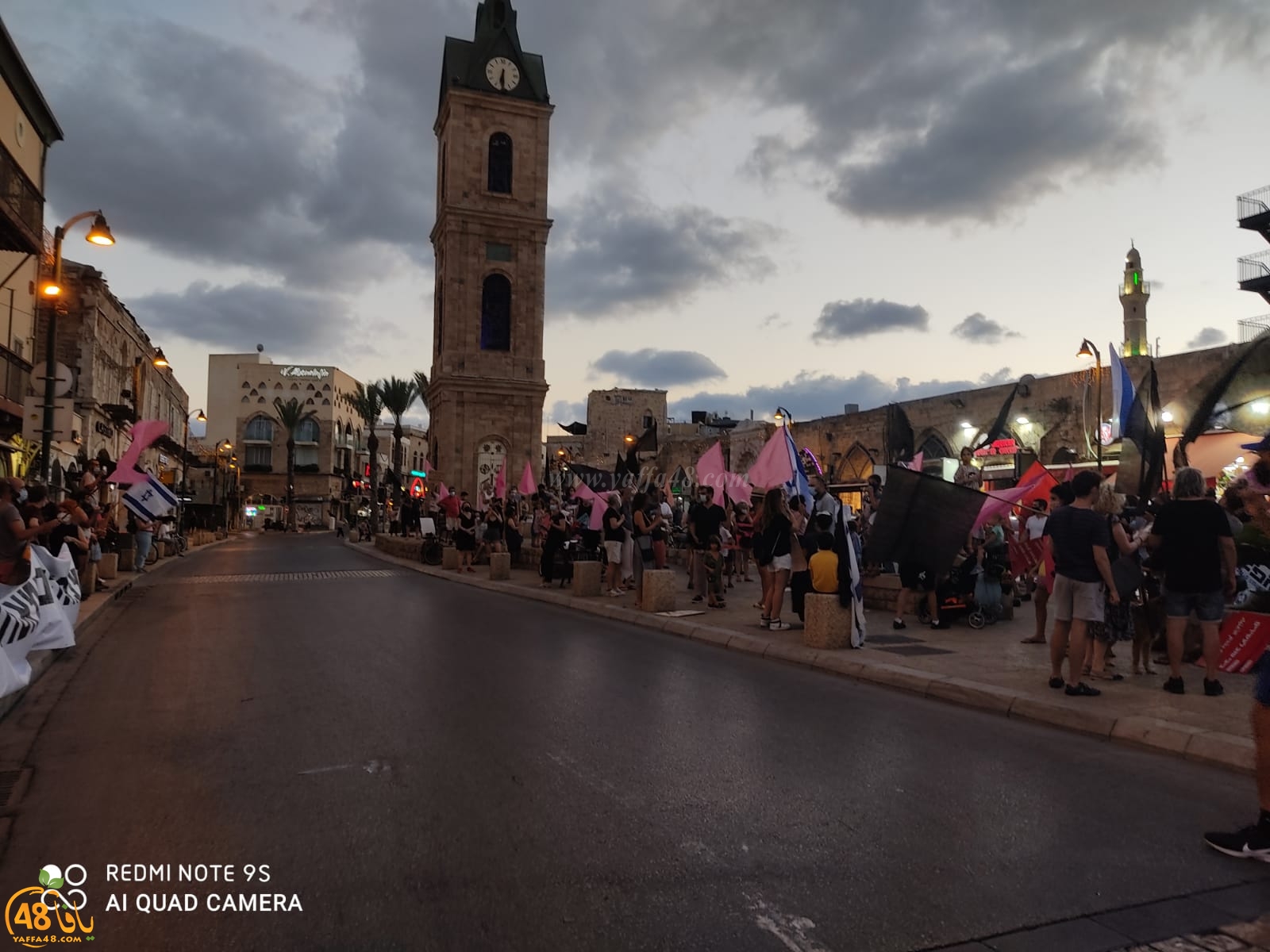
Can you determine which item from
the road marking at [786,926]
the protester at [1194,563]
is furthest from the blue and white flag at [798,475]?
the road marking at [786,926]

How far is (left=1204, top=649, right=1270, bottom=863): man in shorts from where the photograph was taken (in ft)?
13.4

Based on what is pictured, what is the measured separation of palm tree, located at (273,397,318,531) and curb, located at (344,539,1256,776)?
7476 centimetres

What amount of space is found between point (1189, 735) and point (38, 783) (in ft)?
24.0

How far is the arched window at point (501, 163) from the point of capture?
46.5 m

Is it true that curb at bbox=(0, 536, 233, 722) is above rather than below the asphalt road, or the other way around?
below

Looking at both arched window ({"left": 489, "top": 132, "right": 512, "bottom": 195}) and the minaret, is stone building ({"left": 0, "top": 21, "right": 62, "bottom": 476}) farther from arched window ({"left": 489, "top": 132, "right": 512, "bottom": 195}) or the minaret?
the minaret

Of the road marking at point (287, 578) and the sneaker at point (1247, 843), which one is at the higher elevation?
the sneaker at point (1247, 843)

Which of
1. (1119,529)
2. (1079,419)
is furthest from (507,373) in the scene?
(1119,529)

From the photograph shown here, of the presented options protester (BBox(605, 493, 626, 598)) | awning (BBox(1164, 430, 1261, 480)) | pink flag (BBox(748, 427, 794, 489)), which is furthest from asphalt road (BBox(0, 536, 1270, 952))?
awning (BBox(1164, 430, 1261, 480))

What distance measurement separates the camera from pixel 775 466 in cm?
1243

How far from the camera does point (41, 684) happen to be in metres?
8.39

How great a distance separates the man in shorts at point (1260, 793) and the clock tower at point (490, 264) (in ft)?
134

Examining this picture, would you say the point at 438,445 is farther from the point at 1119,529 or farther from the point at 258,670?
the point at 1119,529

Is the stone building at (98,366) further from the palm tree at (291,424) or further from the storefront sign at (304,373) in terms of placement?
the storefront sign at (304,373)
